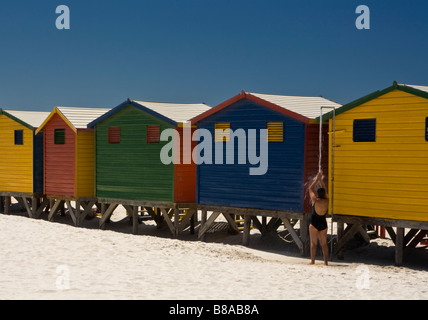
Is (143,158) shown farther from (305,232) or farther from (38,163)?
(305,232)

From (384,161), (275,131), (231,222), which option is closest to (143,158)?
(231,222)

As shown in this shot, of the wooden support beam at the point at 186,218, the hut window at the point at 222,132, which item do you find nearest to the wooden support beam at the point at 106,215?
the wooden support beam at the point at 186,218

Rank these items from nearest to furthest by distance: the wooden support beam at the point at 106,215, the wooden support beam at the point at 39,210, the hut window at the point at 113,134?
the hut window at the point at 113,134 < the wooden support beam at the point at 106,215 < the wooden support beam at the point at 39,210

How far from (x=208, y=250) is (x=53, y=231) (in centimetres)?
547

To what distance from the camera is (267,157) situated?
18.2 metres

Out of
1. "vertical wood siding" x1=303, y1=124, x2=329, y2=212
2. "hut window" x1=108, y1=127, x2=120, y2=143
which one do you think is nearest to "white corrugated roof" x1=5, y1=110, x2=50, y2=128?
"hut window" x1=108, y1=127, x2=120, y2=143

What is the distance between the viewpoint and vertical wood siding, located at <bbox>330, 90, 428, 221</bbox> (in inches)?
606

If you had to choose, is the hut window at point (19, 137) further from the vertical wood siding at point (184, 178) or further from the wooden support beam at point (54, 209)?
the vertical wood siding at point (184, 178)

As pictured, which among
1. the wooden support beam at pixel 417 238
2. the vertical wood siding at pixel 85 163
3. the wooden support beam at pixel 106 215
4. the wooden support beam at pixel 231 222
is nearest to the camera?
the wooden support beam at pixel 417 238

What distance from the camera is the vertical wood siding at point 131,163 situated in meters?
20.9

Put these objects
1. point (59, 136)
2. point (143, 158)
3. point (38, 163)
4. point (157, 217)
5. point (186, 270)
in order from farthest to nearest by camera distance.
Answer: point (38, 163), point (59, 136), point (157, 217), point (143, 158), point (186, 270)

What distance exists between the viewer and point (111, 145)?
22.5 m

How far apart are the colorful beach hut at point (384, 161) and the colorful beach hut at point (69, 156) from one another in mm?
9784

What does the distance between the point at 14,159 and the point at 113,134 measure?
5.76 m
